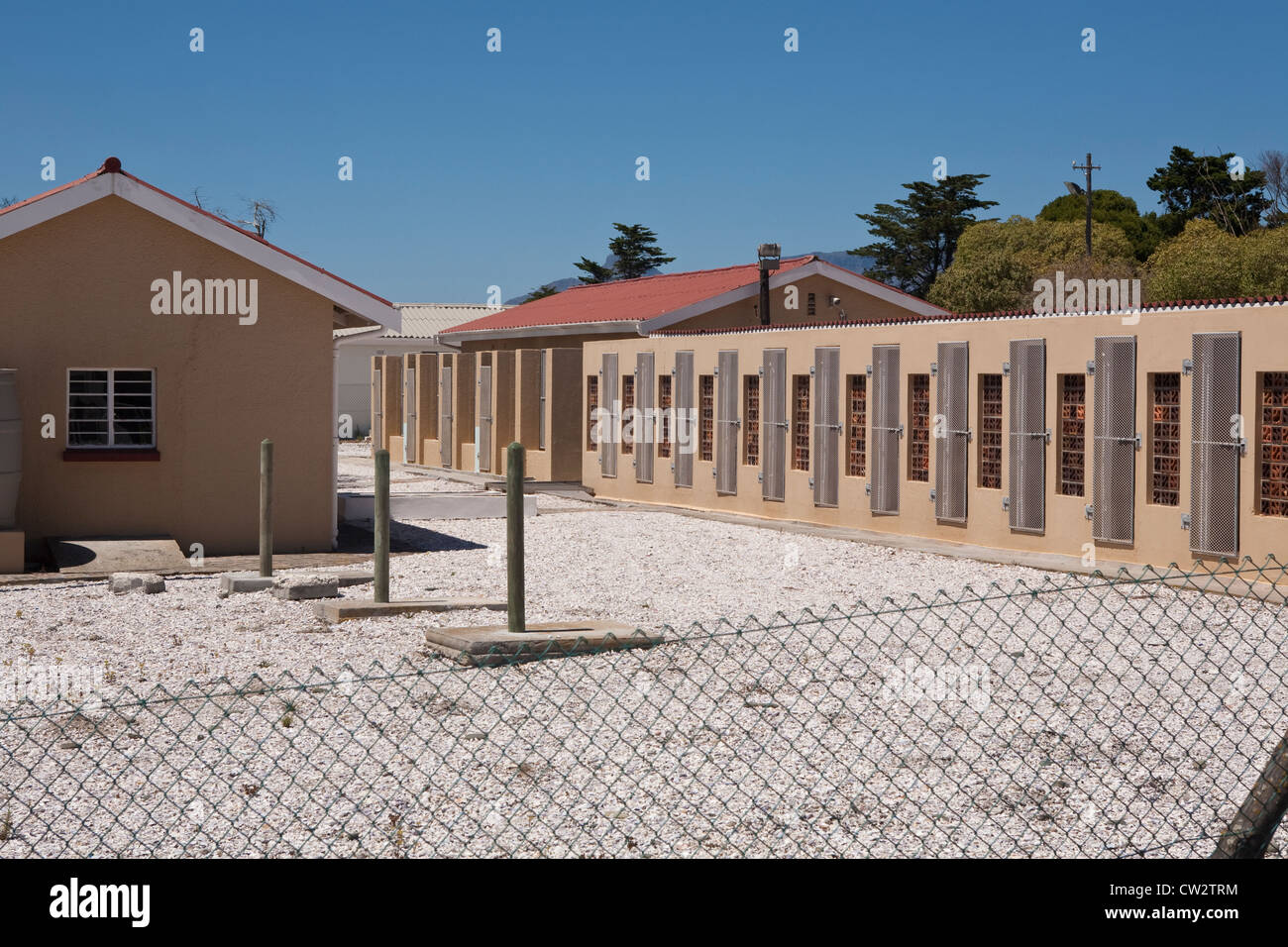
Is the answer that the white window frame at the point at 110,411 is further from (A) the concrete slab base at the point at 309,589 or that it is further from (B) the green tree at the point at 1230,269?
(B) the green tree at the point at 1230,269

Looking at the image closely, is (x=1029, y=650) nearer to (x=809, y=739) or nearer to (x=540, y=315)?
(x=809, y=739)

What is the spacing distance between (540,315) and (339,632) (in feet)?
72.3

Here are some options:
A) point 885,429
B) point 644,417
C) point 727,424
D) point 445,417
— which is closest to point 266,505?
point 885,429

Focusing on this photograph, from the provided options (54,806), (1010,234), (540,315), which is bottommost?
A: (54,806)

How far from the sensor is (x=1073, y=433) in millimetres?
15070

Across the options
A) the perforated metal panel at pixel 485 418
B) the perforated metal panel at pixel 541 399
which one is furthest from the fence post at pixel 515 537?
the perforated metal panel at pixel 485 418

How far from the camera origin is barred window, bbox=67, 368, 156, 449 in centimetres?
1512

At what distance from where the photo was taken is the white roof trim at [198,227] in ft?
47.8

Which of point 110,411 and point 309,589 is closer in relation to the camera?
point 309,589

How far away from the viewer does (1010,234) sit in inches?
2303

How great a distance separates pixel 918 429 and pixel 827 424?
1758 millimetres

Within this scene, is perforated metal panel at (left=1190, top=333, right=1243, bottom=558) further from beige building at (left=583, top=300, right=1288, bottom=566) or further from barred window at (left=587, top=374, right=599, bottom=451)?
barred window at (left=587, top=374, right=599, bottom=451)

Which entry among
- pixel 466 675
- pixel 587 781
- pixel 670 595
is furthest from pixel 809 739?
pixel 670 595

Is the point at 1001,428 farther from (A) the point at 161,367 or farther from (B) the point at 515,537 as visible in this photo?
(A) the point at 161,367
